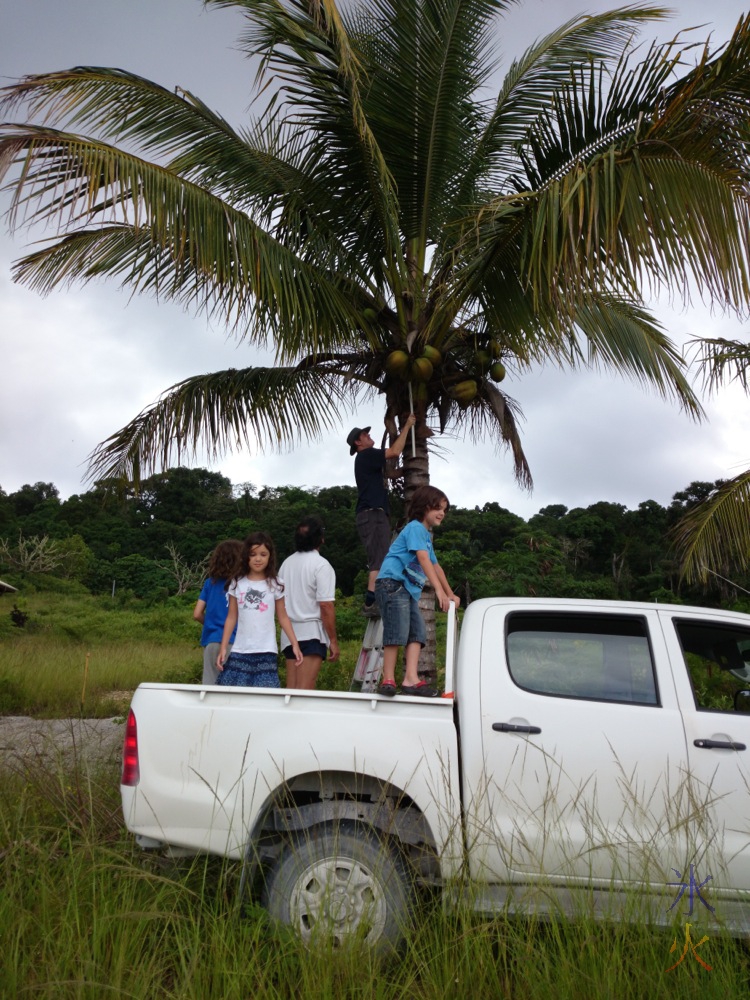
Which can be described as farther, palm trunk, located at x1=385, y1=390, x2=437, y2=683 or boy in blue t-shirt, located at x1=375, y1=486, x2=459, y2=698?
palm trunk, located at x1=385, y1=390, x2=437, y2=683

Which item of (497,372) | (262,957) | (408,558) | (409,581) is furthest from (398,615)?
(497,372)

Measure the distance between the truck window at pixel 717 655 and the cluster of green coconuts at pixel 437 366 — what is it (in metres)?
4.33

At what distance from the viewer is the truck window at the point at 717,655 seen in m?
4.54

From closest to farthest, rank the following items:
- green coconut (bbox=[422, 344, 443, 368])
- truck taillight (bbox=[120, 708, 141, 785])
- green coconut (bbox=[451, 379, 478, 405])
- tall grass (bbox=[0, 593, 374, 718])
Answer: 1. truck taillight (bbox=[120, 708, 141, 785])
2. green coconut (bbox=[422, 344, 443, 368])
3. green coconut (bbox=[451, 379, 478, 405])
4. tall grass (bbox=[0, 593, 374, 718])

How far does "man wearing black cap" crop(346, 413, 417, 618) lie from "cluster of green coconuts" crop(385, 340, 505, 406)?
412 millimetres

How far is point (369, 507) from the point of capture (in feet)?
28.4

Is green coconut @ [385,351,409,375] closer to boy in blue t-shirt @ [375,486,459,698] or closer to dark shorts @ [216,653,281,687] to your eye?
boy in blue t-shirt @ [375,486,459,698]

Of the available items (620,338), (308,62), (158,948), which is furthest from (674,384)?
(158,948)

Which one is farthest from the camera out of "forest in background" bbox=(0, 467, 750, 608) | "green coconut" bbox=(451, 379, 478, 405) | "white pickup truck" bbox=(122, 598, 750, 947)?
"forest in background" bbox=(0, 467, 750, 608)

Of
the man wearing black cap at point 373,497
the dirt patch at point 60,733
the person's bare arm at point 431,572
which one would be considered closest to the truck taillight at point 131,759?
the person's bare arm at point 431,572

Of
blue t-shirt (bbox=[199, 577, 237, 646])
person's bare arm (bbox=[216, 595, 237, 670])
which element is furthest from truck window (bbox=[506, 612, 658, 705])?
blue t-shirt (bbox=[199, 577, 237, 646])

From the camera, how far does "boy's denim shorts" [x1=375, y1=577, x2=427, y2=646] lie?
20.5 ft

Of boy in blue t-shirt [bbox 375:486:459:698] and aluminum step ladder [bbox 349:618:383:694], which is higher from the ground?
boy in blue t-shirt [bbox 375:486:459:698]

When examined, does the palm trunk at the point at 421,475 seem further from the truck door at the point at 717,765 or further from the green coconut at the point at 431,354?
the truck door at the point at 717,765
